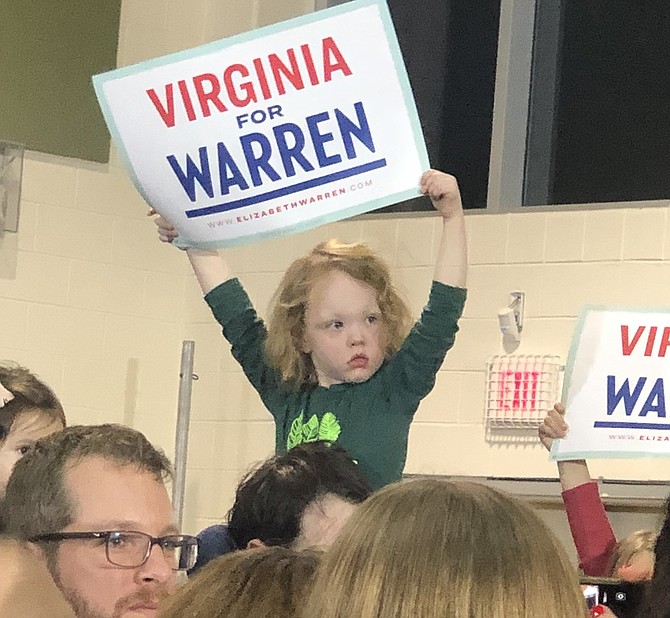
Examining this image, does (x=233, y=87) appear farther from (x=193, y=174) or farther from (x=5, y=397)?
(x=5, y=397)

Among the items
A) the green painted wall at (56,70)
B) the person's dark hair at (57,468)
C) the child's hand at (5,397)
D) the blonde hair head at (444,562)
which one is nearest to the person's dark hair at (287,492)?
the person's dark hair at (57,468)

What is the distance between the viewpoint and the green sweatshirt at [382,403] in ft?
10.4

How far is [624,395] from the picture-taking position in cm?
345

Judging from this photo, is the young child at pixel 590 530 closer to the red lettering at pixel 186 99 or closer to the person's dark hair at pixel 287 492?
the person's dark hair at pixel 287 492

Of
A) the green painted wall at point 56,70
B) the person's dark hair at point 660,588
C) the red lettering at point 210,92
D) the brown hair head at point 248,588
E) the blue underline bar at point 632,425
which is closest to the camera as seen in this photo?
the brown hair head at point 248,588

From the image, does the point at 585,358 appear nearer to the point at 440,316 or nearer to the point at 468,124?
the point at 440,316

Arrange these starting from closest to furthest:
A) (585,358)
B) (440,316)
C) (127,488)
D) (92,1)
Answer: (127,488)
(440,316)
(585,358)
(92,1)

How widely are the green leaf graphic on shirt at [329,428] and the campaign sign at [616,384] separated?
0.53m

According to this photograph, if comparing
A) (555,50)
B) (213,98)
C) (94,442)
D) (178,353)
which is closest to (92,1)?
(178,353)

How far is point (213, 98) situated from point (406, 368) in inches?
27.2

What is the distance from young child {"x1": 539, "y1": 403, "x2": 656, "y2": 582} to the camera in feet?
11.3

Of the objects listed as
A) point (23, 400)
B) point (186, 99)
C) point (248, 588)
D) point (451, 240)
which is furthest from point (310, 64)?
point (248, 588)

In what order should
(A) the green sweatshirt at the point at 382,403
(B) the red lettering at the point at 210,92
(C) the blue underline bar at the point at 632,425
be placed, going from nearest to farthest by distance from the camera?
(B) the red lettering at the point at 210,92, (A) the green sweatshirt at the point at 382,403, (C) the blue underline bar at the point at 632,425

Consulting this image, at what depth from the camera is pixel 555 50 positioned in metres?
5.21
